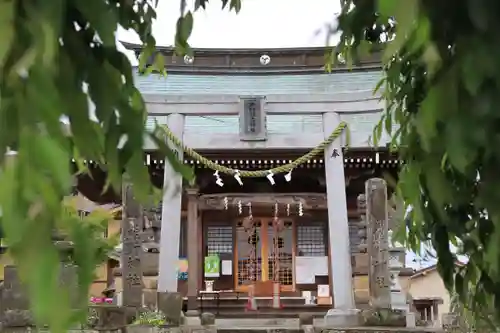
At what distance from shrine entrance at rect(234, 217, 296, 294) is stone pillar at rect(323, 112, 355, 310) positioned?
10.3ft

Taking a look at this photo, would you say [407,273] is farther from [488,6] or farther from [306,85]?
[488,6]

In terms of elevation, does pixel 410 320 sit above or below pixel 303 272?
below

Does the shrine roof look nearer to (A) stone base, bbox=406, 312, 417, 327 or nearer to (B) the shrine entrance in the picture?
(B) the shrine entrance

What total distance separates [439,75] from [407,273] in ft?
31.1

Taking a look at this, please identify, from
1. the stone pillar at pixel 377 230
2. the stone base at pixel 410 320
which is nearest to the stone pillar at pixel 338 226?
the stone pillar at pixel 377 230

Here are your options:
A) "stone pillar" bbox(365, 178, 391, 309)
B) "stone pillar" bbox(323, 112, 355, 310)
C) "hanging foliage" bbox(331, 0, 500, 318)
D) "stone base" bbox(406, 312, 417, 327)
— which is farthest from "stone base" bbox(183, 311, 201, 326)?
"hanging foliage" bbox(331, 0, 500, 318)

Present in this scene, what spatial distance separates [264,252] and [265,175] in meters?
2.99

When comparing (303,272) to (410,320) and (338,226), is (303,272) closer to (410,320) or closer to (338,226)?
(338,226)

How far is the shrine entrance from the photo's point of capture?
39.3ft

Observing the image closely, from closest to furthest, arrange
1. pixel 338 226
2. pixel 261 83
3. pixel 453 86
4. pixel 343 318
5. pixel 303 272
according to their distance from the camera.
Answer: pixel 453 86
pixel 343 318
pixel 338 226
pixel 303 272
pixel 261 83

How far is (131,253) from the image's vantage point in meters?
8.12

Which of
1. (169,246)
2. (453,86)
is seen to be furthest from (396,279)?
(453,86)

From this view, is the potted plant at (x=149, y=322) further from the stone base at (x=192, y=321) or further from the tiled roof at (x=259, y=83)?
the tiled roof at (x=259, y=83)

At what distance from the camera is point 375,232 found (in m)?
8.10
